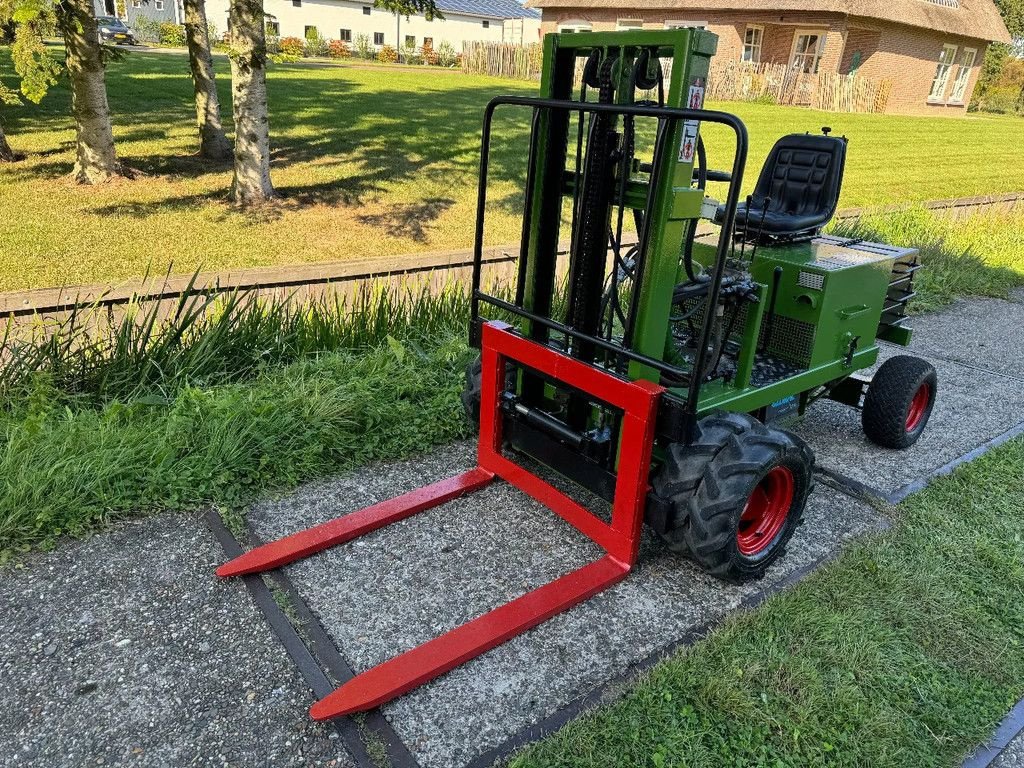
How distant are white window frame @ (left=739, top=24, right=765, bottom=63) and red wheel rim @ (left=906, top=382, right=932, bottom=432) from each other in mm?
27316

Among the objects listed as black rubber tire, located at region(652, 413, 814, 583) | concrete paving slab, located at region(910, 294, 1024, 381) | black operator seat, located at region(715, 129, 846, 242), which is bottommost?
concrete paving slab, located at region(910, 294, 1024, 381)

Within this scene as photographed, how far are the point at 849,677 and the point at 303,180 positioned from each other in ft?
32.4

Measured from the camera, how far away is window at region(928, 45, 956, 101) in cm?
3131

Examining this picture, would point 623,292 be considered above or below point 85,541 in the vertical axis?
above

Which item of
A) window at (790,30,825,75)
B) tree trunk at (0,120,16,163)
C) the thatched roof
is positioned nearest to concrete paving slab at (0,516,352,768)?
tree trunk at (0,120,16,163)

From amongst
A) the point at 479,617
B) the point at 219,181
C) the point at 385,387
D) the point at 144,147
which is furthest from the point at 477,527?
the point at 144,147

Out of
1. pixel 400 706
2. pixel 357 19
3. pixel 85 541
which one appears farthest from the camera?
pixel 357 19

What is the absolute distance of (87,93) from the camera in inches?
350

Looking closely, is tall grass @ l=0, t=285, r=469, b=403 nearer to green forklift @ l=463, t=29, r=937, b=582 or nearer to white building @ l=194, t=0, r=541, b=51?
green forklift @ l=463, t=29, r=937, b=582

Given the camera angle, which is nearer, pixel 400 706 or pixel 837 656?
pixel 400 706

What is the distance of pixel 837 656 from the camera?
9.64 feet

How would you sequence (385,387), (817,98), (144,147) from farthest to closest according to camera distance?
(817,98) < (144,147) < (385,387)

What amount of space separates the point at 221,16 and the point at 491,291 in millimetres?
43374

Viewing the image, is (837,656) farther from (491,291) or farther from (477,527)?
(491,291)
